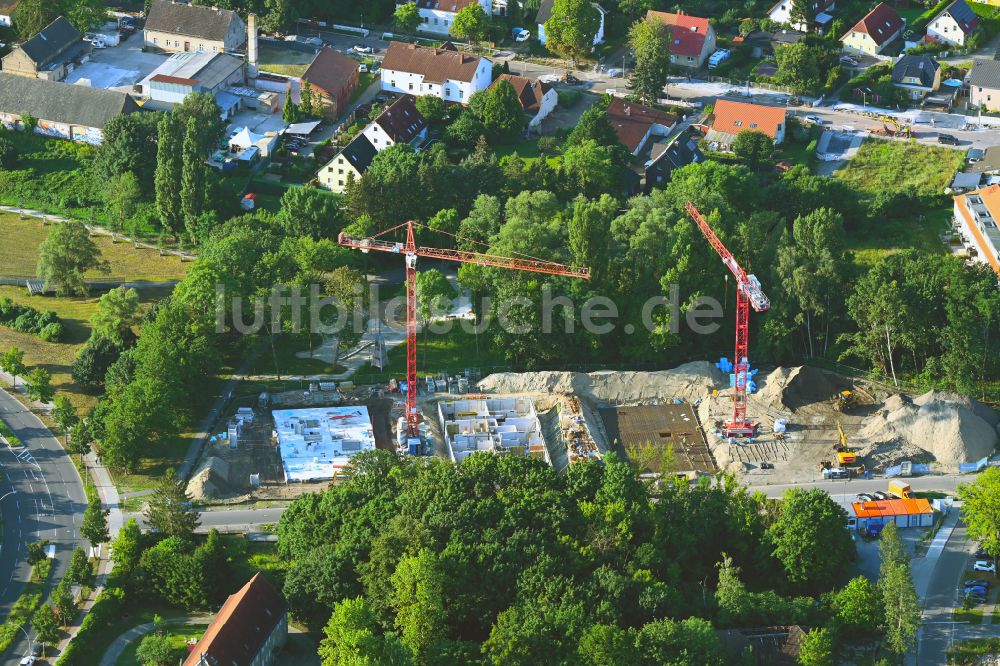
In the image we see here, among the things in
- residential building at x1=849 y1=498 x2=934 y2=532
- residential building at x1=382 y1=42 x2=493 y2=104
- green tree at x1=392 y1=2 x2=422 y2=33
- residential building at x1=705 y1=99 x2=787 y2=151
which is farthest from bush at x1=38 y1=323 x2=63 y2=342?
residential building at x1=705 y1=99 x2=787 y2=151

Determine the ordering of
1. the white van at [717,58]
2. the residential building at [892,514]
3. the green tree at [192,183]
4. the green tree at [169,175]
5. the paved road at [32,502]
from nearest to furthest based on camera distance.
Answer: the paved road at [32,502] → the residential building at [892,514] → the green tree at [192,183] → the green tree at [169,175] → the white van at [717,58]

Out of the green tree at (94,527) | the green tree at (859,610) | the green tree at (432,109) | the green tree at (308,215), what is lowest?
the green tree at (94,527)

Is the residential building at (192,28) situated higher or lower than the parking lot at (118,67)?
higher

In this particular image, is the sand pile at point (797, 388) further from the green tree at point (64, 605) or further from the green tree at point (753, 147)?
the green tree at point (64, 605)

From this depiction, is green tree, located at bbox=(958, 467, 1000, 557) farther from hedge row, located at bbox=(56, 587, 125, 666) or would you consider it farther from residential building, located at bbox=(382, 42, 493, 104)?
residential building, located at bbox=(382, 42, 493, 104)

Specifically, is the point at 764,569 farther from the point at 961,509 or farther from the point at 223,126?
the point at 223,126

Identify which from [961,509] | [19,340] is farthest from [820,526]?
[19,340]

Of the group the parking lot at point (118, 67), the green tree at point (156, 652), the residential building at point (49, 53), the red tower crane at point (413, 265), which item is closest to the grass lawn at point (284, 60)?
the parking lot at point (118, 67)

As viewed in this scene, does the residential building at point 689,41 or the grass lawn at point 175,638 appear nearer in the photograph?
the grass lawn at point 175,638
